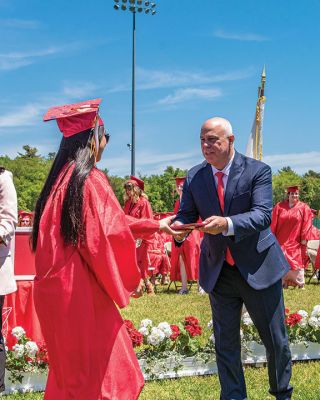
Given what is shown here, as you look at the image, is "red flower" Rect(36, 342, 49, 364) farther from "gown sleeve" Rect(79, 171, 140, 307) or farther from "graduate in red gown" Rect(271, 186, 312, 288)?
"graduate in red gown" Rect(271, 186, 312, 288)

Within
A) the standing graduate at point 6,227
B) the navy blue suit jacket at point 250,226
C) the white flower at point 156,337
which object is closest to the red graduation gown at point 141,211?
the white flower at point 156,337

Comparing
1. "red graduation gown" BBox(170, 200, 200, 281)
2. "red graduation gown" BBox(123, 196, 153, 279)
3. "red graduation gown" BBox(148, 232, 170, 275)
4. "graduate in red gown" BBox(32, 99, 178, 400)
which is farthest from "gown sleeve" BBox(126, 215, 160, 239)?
"red graduation gown" BBox(148, 232, 170, 275)

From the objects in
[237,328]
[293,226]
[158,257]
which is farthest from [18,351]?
[293,226]

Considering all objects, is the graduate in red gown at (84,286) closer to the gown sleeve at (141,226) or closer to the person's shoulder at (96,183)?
the person's shoulder at (96,183)

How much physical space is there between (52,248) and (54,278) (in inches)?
6.8

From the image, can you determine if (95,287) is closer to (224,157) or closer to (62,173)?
(62,173)

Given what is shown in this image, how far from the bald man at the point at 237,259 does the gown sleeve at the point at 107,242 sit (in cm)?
82

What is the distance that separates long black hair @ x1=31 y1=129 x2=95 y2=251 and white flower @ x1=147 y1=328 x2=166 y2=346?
2491 mm

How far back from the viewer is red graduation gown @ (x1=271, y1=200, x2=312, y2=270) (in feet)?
44.9

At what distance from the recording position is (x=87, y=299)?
11.4ft

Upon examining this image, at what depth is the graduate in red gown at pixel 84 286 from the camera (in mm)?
3451

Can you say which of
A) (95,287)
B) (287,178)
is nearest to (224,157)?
(95,287)

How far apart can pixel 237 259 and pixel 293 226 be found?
986 centimetres

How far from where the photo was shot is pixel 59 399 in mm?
3527
